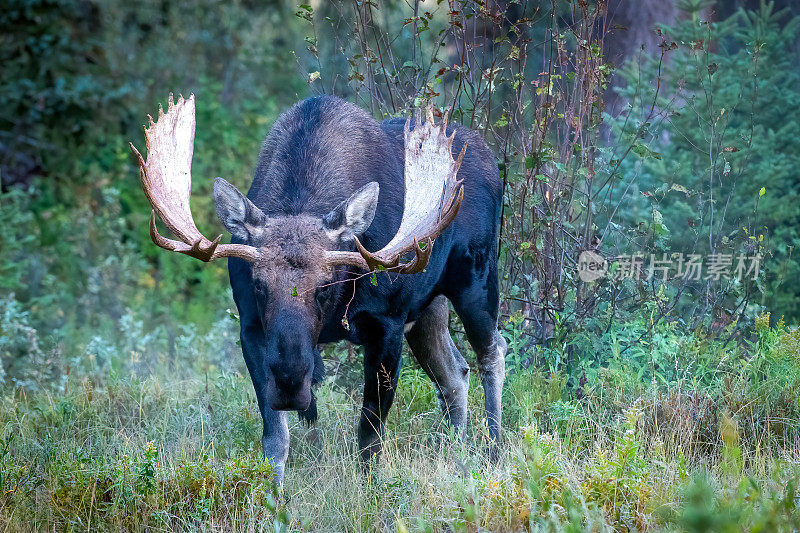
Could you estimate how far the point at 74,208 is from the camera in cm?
1058

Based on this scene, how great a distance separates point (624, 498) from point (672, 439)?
1.21m

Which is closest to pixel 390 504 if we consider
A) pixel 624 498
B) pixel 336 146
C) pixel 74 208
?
pixel 624 498

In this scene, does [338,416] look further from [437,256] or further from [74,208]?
[74,208]

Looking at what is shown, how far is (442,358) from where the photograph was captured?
5488 mm

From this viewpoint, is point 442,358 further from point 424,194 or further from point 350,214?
point 350,214

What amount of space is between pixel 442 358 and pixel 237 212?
1820 mm

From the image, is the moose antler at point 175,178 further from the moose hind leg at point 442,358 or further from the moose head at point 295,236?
the moose hind leg at point 442,358

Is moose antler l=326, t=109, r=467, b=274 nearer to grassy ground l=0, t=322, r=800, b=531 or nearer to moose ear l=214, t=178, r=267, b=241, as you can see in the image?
moose ear l=214, t=178, r=267, b=241

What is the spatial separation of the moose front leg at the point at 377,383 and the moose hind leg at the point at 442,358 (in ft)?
2.11

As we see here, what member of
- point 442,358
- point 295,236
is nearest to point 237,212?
point 295,236

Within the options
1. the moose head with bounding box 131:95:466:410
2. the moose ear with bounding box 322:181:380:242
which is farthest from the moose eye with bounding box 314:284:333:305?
the moose ear with bounding box 322:181:380:242

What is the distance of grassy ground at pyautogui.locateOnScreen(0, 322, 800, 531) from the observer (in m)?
3.43

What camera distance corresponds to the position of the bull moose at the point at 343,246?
4039mm

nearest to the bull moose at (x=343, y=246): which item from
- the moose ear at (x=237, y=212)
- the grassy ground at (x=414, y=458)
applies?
the moose ear at (x=237, y=212)
